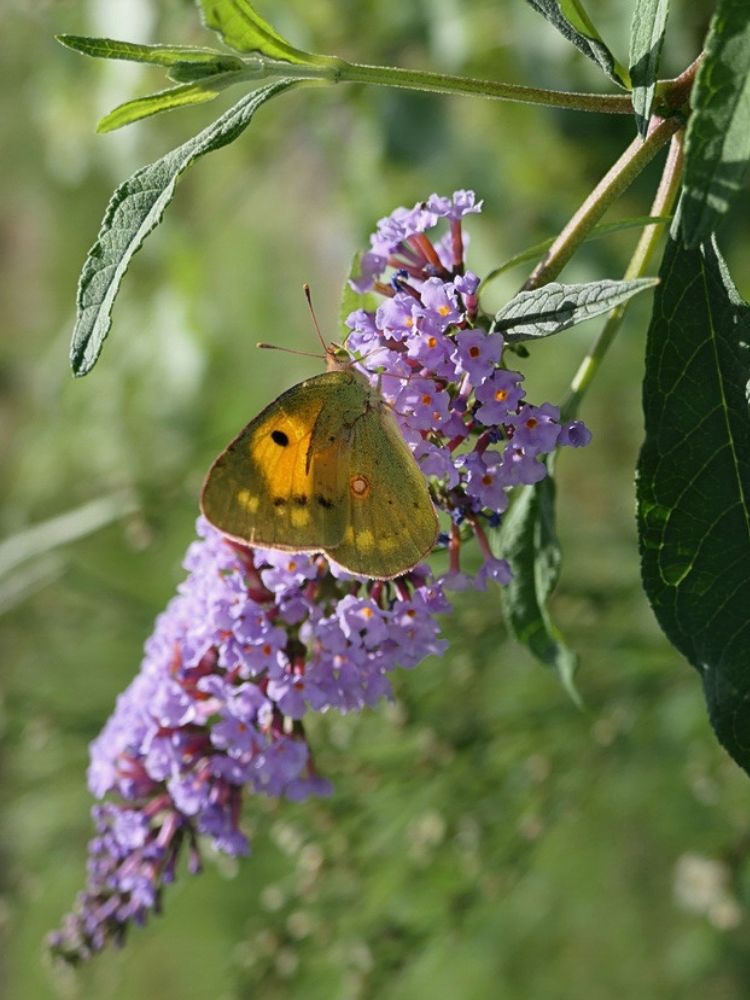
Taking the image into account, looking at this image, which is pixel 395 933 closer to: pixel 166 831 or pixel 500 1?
pixel 166 831

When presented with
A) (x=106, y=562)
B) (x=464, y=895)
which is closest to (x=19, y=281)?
(x=106, y=562)

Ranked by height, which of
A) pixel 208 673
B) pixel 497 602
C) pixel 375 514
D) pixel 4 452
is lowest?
pixel 4 452

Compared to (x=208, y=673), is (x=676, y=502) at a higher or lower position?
higher

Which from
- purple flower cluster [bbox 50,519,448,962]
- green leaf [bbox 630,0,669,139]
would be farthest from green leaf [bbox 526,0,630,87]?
purple flower cluster [bbox 50,519,448,962]

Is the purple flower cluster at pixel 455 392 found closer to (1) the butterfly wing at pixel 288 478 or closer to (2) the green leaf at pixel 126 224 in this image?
(1) the butterfly wing at pixel 288 478

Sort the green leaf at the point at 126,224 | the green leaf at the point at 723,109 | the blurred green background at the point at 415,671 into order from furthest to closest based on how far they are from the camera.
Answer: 1. the blurred green background at the point at 415,671
2. the green leaf at the point at 126,224
3. the green leaf at the point at 723,109

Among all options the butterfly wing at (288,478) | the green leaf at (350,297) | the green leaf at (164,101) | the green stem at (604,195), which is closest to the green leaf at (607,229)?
the green stem at (604,195)

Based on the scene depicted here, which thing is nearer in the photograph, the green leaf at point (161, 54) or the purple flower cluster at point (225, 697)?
the green leaf at point (161, 54)

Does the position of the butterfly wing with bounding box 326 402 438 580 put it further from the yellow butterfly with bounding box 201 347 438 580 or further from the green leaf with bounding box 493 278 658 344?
the green leaf with bounding box 493 278 658 344
